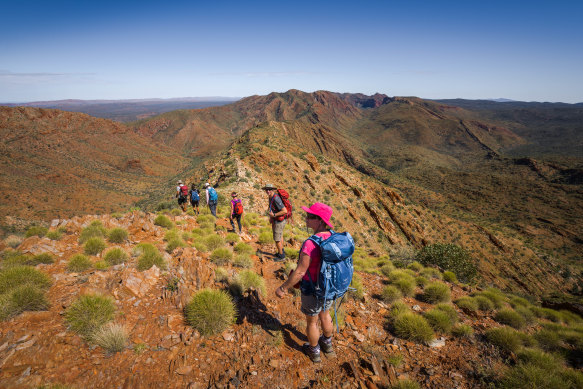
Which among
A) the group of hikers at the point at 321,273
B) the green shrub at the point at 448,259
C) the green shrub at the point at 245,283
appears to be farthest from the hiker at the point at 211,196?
the green shrub at the point at 448,259

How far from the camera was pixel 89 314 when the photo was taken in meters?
3.41

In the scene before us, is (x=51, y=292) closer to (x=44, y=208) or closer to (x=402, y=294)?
(x=402, y=294)

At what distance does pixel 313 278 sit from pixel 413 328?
2.63 meters

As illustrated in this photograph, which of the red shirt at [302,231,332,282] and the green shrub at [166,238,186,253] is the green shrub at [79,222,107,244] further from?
the red shirt at [302,231,332,282]

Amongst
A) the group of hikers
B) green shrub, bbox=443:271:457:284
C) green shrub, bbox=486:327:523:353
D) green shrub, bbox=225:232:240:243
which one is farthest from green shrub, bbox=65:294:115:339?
green shrub, bbox=443:271:457:284

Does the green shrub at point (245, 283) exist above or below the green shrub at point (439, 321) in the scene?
above

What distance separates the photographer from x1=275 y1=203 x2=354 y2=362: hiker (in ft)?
9.95

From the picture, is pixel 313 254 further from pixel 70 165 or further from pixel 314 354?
pixel 70 165

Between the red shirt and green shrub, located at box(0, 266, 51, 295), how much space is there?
A: 4.58 m

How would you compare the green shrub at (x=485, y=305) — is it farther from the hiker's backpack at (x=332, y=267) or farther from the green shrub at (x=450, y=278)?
the hiker's backpack at (x=332, y=267)

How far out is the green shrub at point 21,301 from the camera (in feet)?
11.0

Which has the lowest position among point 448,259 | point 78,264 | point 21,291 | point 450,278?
point 448,259

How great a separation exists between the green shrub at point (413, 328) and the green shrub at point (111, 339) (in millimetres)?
4463

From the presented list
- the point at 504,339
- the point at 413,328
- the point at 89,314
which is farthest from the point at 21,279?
the point at 504,339
